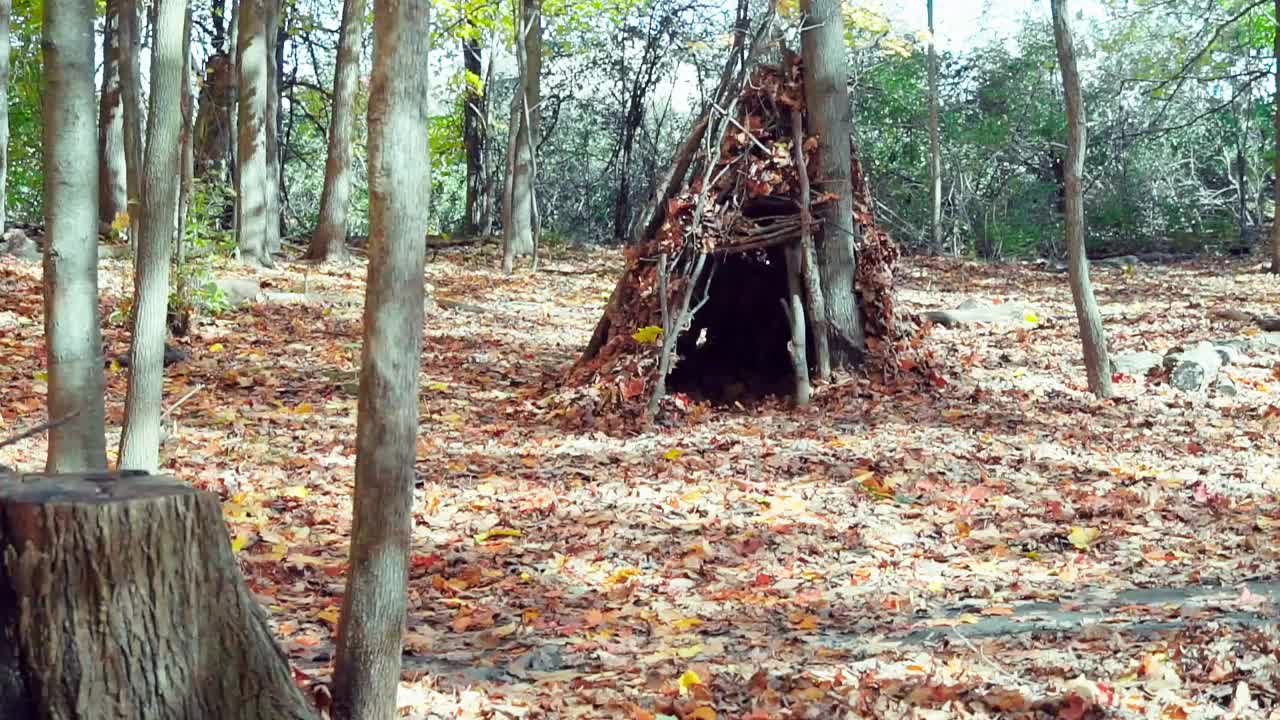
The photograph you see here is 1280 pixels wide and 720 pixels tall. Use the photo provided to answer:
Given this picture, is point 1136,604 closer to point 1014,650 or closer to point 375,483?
point 1014,650

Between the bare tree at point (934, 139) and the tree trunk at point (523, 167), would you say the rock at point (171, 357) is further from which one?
the bare tree at point (934, 139)

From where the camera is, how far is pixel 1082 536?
20.6 ft

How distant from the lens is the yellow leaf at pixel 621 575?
5773 mm

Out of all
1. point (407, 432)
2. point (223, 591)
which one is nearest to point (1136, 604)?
point (407, 432)

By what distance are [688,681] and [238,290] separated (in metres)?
9.74

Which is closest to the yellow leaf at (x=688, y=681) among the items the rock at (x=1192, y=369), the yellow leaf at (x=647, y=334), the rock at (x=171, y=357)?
the yellow leaf at (x=647, y=334)

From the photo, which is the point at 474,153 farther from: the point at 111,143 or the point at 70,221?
the point at 70,221

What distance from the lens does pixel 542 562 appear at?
600 cm

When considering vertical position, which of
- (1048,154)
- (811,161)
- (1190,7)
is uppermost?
(1190,7)

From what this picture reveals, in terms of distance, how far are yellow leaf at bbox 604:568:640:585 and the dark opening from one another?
441cm

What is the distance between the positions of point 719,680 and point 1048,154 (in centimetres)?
2040

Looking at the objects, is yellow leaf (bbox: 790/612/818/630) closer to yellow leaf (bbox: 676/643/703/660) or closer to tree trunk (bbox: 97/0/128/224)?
yellow leaf (bbox: 676/643/703/660)

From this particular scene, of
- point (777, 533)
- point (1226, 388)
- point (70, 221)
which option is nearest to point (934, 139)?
point (1226, 388)

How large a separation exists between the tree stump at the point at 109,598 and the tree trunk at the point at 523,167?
1536 cm
